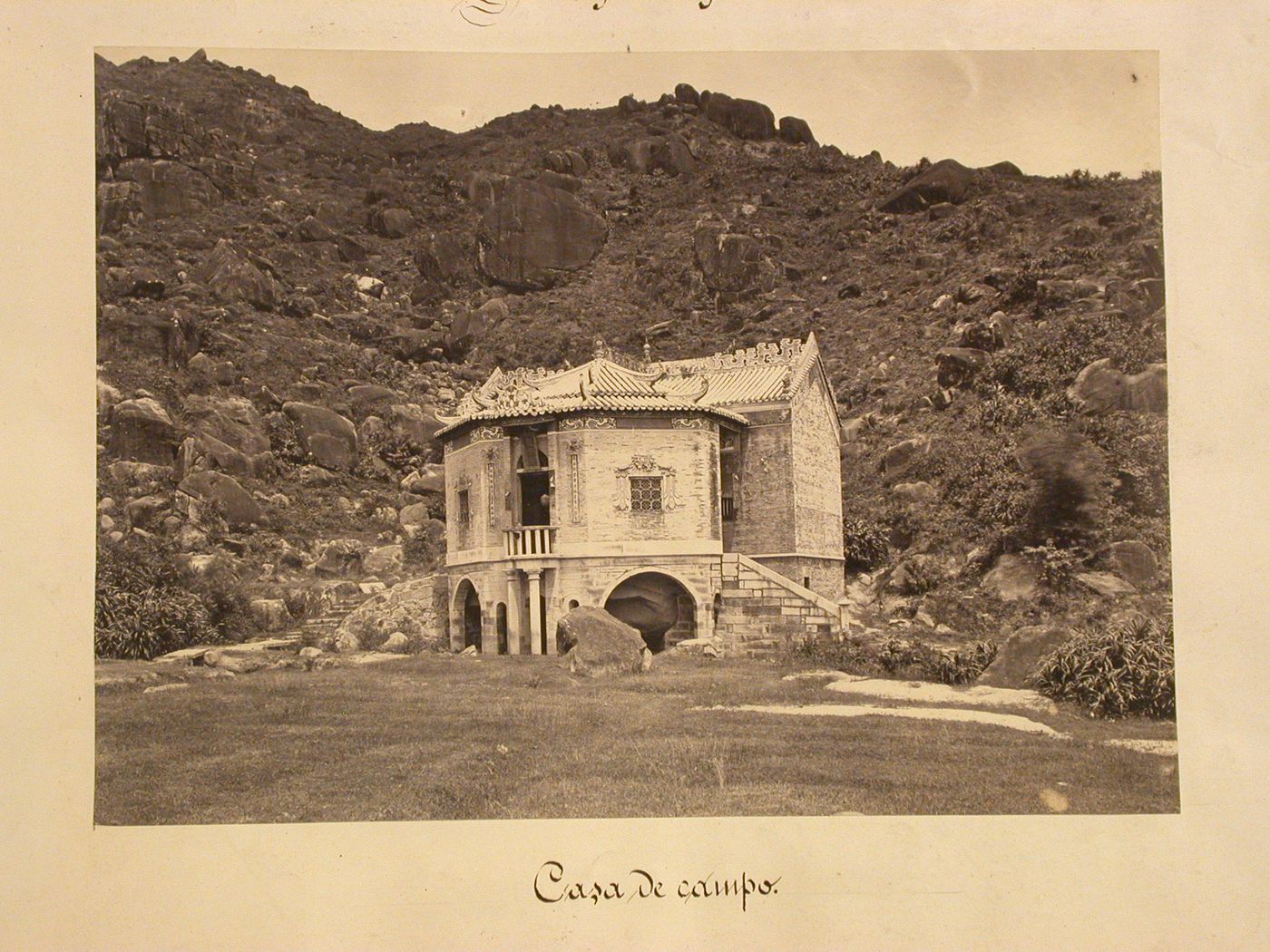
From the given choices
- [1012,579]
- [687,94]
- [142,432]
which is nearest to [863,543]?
[1012,579]

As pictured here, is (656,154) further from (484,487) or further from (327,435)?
(327,435)

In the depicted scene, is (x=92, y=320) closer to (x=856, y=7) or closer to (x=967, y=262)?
(x=856, y=7)

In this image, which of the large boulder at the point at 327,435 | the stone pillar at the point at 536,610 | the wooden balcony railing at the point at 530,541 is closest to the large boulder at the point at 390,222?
the large boulder at the point at 327,435

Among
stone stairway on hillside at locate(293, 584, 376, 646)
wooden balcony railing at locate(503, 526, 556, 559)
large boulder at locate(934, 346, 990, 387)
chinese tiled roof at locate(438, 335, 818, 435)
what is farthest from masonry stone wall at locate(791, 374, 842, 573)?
stone stairway on hillside at locate(293, 584, 376, 646)

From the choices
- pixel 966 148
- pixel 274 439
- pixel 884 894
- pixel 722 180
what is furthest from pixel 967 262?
pixel 274 439

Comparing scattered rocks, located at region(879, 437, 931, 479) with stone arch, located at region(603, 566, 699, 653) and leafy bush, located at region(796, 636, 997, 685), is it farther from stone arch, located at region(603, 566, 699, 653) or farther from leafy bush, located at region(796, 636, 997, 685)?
stone arch, located at region(603, 566, 699, 653)

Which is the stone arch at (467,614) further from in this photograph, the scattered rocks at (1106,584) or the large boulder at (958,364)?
the scattered rocks at (1106,584)
